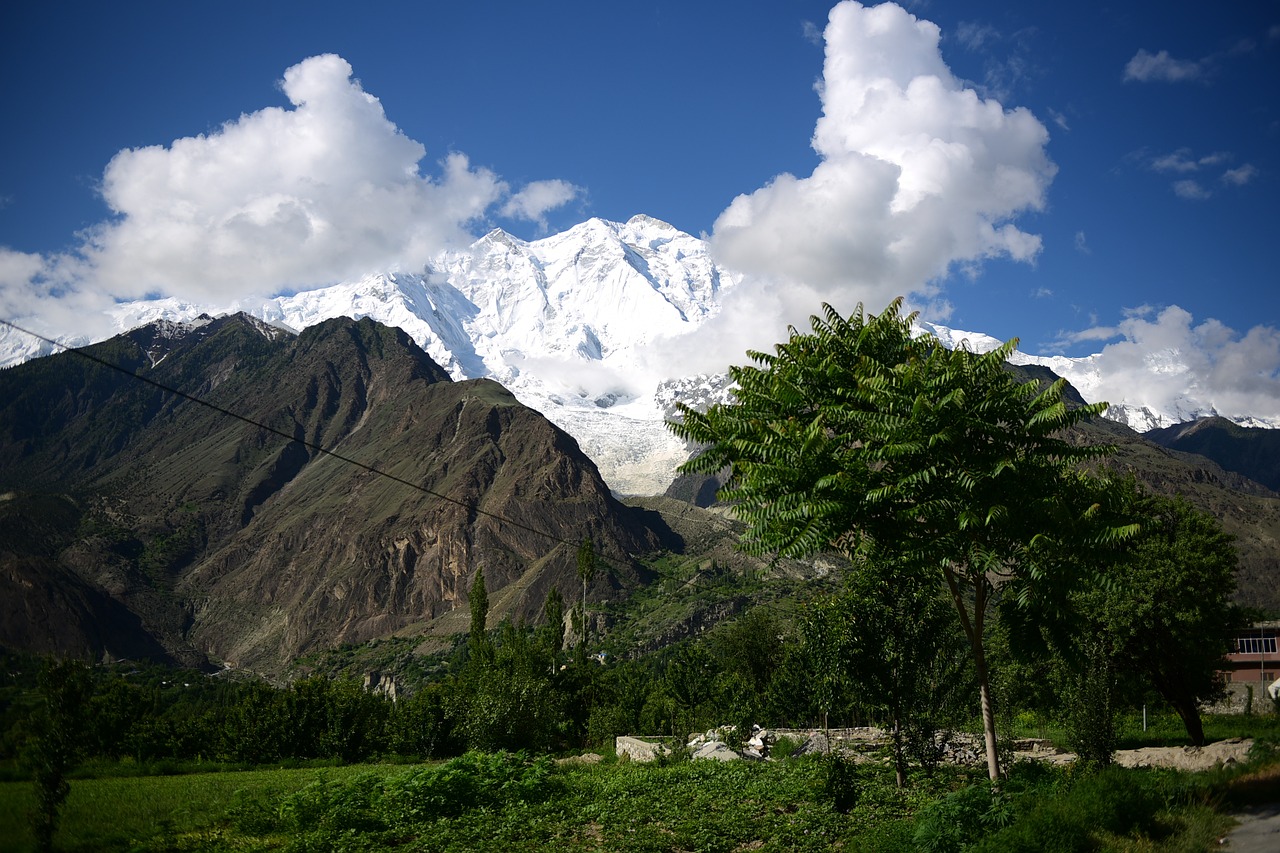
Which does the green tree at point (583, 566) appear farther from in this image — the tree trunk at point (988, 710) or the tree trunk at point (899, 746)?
the tree trunk at point (988, 710)

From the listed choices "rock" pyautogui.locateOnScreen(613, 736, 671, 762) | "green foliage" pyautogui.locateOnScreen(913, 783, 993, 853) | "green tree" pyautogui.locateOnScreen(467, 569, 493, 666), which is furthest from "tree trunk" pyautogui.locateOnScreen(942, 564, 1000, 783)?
"green tree" pyautogui.locateOnScreen(467, 569, 493, 666)

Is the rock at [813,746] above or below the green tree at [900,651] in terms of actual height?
below

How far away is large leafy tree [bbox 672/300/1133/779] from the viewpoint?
15.5 m

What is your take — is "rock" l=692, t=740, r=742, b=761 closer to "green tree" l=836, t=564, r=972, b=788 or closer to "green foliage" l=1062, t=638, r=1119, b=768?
"green tree" l=836, t=564, r=972, b=788

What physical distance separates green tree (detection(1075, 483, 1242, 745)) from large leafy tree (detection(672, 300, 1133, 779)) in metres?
16.5

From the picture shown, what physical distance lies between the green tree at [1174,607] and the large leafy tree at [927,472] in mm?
16491

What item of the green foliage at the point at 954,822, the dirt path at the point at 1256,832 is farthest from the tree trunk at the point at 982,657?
the dirt path at the point at 1256,832

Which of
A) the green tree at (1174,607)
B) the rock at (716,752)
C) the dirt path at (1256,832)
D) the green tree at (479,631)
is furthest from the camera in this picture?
the green tree at (479,631)

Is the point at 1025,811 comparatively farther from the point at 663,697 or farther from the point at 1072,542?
the point at 663,697

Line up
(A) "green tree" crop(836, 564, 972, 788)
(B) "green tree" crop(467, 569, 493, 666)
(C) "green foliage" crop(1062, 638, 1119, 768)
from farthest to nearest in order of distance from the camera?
1. (B) "green tree" crop(467, 569, 493, 666)
2. (C) "green foliage" crop(1062, 638, 1119, 768)
3. (A) "green tree" crop(836, 564, 972, 788)

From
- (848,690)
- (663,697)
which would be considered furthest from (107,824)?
(663,697)

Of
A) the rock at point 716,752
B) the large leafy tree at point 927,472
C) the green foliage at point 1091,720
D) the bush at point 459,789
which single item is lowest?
the rock at point 716,752

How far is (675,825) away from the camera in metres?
18.7

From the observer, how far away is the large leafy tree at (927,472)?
15469mm
